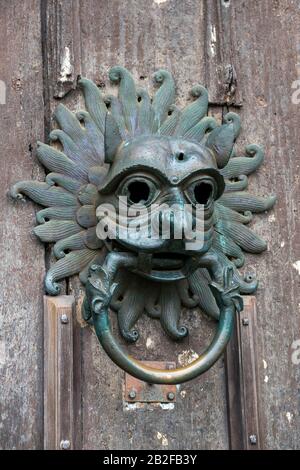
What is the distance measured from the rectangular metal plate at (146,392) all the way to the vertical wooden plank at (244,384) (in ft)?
0.33

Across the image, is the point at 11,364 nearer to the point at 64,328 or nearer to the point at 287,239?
the point at 64,328

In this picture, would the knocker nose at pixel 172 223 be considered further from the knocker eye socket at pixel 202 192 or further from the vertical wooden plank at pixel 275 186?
the vertical wooden plank at pixel 275 186

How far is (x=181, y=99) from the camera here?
213cm

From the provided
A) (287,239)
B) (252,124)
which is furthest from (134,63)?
(287,239)

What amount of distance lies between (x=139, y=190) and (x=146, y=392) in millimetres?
333

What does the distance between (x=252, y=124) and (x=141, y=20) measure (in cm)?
28

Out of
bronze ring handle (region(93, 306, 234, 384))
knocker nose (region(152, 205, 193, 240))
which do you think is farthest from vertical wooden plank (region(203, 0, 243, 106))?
bronze ring handle (region(93, 306, 234, 384))

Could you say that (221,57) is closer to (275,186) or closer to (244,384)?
(275,186)

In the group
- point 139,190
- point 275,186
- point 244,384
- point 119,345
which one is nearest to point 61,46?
point 139,190

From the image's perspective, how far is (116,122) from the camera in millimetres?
1984

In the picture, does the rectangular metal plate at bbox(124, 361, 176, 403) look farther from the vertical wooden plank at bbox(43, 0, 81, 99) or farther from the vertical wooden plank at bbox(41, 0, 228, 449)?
the vertical wooden plank at bbox(43, 0, 81, 99)

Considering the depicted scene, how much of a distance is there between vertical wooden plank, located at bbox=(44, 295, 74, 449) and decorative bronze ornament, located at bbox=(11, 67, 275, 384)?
1.4 inches

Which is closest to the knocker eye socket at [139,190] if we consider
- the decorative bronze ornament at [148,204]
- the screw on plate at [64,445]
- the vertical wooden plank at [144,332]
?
the decorative bronze ornament at [148,204]

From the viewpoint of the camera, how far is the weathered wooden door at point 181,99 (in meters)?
→ 1.95
